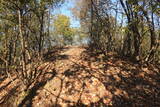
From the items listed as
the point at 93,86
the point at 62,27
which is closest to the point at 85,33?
the point at 93,86

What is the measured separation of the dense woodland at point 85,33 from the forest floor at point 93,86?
0.81 meters

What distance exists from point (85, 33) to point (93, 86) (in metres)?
6.91

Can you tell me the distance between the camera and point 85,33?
45.5 ft

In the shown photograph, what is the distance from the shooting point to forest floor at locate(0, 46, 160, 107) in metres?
7.04

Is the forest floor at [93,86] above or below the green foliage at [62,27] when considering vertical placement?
below

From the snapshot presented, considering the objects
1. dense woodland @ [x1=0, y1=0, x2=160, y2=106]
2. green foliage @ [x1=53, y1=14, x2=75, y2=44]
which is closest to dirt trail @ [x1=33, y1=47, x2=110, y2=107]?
dense woodland @ [x1=0, y1=0, x2=160, y2=106]

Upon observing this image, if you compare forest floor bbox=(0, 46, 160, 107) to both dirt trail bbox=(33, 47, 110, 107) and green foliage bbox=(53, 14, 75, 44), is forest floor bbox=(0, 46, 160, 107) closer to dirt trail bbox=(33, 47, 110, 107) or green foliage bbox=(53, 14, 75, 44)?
dirt trail bbox=(33, 47, 110, 107)

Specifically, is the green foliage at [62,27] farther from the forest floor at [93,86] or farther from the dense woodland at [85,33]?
the forest floor at [93,86]

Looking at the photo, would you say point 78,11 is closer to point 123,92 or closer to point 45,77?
point 45,77

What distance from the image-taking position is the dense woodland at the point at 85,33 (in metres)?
7.76

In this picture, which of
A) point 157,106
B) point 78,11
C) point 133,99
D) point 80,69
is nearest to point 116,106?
point 133,99

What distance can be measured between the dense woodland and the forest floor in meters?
0.81

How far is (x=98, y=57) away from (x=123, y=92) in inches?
177

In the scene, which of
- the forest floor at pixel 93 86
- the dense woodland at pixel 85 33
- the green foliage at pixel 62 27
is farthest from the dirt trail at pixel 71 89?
the green foliage at pixel 62 27
